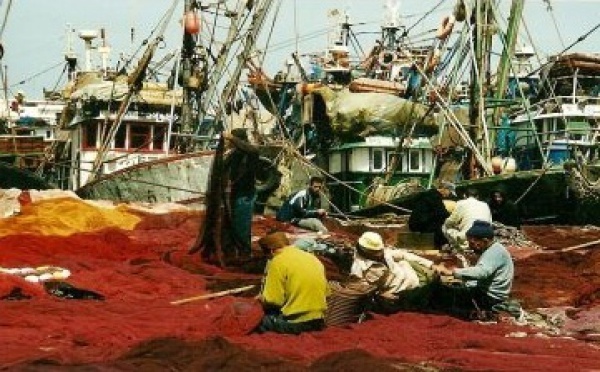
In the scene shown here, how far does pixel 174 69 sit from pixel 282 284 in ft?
64.1

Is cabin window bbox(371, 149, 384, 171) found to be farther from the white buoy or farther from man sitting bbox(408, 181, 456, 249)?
man sitting bbox(408, 181, 456, 249)

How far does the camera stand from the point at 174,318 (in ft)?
26.1

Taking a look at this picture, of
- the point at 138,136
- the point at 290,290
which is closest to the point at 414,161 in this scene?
the point at 138,136

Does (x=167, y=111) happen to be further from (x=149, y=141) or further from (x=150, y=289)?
(x=150, y=289)

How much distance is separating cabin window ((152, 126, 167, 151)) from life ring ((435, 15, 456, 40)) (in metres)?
8.65

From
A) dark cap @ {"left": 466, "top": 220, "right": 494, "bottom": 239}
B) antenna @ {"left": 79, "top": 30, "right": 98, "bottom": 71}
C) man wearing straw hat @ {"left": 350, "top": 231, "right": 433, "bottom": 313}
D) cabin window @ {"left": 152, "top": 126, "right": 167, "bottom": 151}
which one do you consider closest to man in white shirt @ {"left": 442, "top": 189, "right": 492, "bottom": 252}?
man wearing straw hat @ {"left": 350, "top": 231, "right": 433, "bottom": 313}

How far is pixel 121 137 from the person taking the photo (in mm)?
26703

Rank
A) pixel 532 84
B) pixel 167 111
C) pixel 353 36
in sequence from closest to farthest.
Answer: pixel 167 111
pixel 532 84
pixel 353 36

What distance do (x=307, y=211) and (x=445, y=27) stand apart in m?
9.08

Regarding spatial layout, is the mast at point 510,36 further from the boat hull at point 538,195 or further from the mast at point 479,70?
the boat hull at point 538,195

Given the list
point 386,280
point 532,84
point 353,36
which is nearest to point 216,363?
point 386,280

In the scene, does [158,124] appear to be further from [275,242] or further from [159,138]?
[275,242]

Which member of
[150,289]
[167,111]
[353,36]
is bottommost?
[150,289]

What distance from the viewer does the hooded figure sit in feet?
50.8
